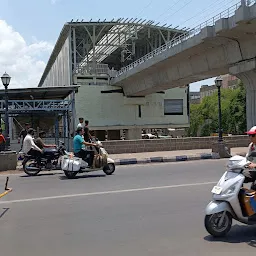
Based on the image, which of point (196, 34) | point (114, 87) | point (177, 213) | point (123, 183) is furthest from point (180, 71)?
point (177, 213)

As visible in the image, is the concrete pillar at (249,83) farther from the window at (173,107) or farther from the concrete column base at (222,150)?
the window at (173,107)

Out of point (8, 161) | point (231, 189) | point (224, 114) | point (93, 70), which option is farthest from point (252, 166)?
point (224, 114)

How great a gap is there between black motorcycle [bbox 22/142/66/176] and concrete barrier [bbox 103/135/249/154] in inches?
318

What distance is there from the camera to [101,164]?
12.9 metres

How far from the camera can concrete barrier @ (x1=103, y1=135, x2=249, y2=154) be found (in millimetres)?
22156

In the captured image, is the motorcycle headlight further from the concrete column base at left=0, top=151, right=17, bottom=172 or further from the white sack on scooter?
the concrete column base at left=0, top=151, right=17, bottom=172

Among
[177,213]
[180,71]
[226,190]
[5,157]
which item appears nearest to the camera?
[226,190]

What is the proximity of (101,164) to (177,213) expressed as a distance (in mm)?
6055

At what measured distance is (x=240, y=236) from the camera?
18.4 ft

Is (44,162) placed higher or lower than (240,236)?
higher

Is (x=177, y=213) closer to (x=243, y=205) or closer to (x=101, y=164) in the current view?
(x=243, y=205)

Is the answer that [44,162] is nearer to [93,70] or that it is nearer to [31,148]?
[31,148]

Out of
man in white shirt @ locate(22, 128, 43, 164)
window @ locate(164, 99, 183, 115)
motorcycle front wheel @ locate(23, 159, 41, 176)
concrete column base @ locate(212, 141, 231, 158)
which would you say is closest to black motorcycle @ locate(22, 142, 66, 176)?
motorcycle front wheel @ locate(23, 159, 41, 176)

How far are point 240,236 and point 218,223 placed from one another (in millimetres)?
412
